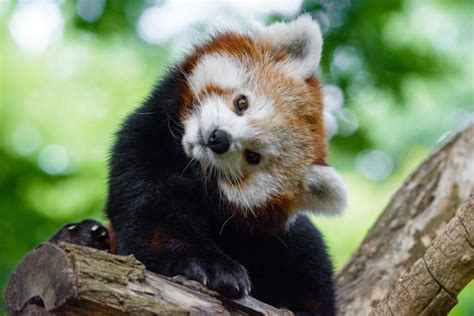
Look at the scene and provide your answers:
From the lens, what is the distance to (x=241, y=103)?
3426 mm

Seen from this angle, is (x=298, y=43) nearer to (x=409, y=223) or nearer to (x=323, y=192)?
(x=323, y=192)

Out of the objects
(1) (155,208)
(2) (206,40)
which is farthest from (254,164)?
(2) (206,40)

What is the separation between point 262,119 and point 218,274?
0.91 m

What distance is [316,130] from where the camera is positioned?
3605 mm

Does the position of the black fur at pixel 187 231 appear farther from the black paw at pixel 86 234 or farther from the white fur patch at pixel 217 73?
the black paw at pixel 86 234

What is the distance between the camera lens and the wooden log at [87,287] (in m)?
2.22

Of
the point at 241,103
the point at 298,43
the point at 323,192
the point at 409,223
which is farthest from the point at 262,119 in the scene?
the point at 409,223

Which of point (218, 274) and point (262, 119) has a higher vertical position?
point (262, 119)

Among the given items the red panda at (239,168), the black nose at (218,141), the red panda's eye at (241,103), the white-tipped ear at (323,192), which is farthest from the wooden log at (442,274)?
the red panda's eye at (241,103)

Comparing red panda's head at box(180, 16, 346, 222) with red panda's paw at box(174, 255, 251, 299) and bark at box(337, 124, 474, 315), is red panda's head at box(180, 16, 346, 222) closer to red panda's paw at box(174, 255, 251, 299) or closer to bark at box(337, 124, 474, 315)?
red panda's paw at box(174, 255, 251, 299)

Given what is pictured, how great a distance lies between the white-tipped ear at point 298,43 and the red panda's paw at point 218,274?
1306 mm

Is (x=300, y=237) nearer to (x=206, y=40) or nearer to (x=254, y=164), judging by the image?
(x=254, y=164)

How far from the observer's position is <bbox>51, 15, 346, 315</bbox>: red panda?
10.5 ft

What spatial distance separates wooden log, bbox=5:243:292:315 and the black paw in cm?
109
